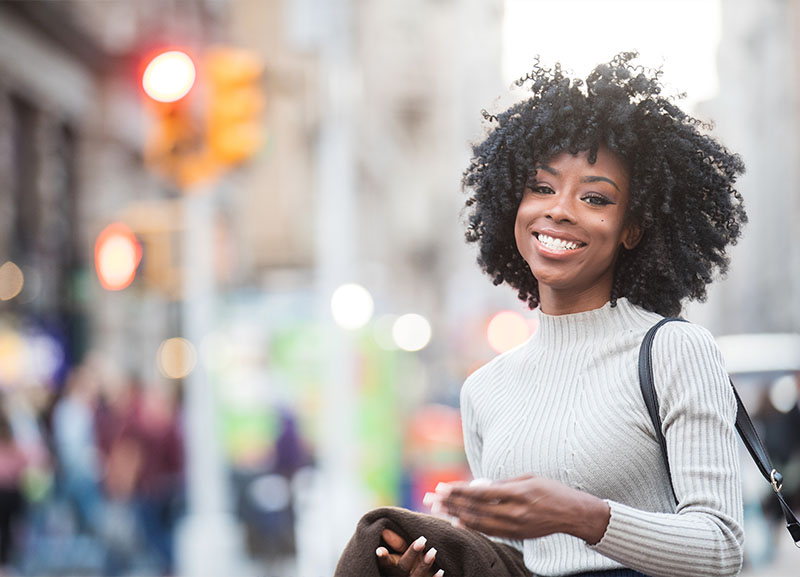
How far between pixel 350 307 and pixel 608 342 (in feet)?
44.6

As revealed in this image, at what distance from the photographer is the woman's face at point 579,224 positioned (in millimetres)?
2395

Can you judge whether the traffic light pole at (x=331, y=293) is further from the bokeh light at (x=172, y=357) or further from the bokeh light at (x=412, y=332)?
the bokeh light at (x=412, y=332)

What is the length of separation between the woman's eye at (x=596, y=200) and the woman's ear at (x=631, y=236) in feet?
0.30

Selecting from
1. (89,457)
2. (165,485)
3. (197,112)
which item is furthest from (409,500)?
(197,112)

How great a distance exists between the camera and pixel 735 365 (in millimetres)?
13492

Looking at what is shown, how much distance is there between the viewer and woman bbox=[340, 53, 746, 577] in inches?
82.3

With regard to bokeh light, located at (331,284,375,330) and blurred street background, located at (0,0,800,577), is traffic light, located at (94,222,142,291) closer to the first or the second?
blurred street background, located at (0,0,800,577)

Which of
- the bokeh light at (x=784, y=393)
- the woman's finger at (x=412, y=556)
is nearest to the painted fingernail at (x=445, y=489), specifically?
the woman's finger at (x=412, y=556)

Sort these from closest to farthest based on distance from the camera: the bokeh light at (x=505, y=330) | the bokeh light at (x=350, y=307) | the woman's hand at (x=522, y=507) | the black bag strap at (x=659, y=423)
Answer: the woman's hand at (x=522, y=507), the black bag strap at (x=659, y=423), the bokeh light at (x=350, y=307), the bokeh light at (x=505, y=330)

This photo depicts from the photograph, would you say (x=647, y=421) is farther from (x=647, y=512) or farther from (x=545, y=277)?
(x=545, y=277)

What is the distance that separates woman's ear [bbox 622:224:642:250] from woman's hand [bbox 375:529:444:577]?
0.77 metres

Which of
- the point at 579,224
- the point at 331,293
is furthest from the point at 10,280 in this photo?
the point at 579,224

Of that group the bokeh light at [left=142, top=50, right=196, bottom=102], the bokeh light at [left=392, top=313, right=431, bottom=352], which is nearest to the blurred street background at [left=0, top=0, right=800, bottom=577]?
the bokeh light at [left=142, top=50, right=196, bottom=102]

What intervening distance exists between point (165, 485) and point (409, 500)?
9.50ft
